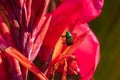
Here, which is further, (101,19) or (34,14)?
(101,19)

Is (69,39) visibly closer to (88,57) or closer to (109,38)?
(88,57)

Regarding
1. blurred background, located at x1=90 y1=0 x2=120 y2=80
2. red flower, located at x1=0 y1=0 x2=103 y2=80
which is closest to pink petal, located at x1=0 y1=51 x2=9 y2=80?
red flower, located at x1=0 y1=0 x2=103 y2=80

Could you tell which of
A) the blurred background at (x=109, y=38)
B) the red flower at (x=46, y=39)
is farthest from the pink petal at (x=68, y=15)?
the blurred background at (x=109, y=38)

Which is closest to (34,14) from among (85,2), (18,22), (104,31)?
(18,22)

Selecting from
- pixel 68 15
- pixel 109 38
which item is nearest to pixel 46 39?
pixel 68 15

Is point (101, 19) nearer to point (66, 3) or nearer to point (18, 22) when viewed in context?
point (66, 3)

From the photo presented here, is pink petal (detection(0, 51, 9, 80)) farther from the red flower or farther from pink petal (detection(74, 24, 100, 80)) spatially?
pink petal (detection(74, 24, 100, 80))
